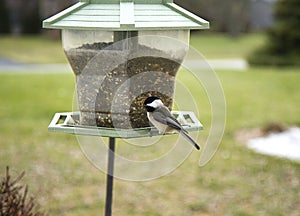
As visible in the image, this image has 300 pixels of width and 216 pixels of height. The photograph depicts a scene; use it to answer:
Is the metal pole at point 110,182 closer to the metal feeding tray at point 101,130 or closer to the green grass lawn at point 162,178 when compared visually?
the metal feeding tray at point 101,130

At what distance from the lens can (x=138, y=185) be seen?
6.77 meters

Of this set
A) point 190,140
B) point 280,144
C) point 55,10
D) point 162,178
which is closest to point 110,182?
point 190,140

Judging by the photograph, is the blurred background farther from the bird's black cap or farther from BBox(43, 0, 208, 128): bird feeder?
the bird's black cap

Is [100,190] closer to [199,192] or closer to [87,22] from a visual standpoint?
[199,192]

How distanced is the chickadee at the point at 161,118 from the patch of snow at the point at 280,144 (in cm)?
493

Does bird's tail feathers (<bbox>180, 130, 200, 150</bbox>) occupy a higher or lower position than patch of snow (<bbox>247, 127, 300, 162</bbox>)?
higher

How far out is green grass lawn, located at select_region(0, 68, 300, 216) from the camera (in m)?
6.02

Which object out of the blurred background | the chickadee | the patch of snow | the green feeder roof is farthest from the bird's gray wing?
the blurred background

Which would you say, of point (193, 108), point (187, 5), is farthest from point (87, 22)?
point (187, 5)

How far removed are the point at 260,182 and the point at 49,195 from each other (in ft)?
8.03

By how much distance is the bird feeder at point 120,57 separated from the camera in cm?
308

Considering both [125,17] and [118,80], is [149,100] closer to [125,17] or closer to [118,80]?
[118,80]

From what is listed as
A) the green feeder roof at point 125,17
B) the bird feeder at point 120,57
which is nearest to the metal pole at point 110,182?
the bird feeder at point 120,57

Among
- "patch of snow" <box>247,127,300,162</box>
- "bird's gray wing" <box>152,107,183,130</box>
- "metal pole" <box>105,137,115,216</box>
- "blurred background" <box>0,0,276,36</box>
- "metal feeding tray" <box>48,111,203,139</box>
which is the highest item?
"bird's gray wing" <box>152,107,183,130</box>
